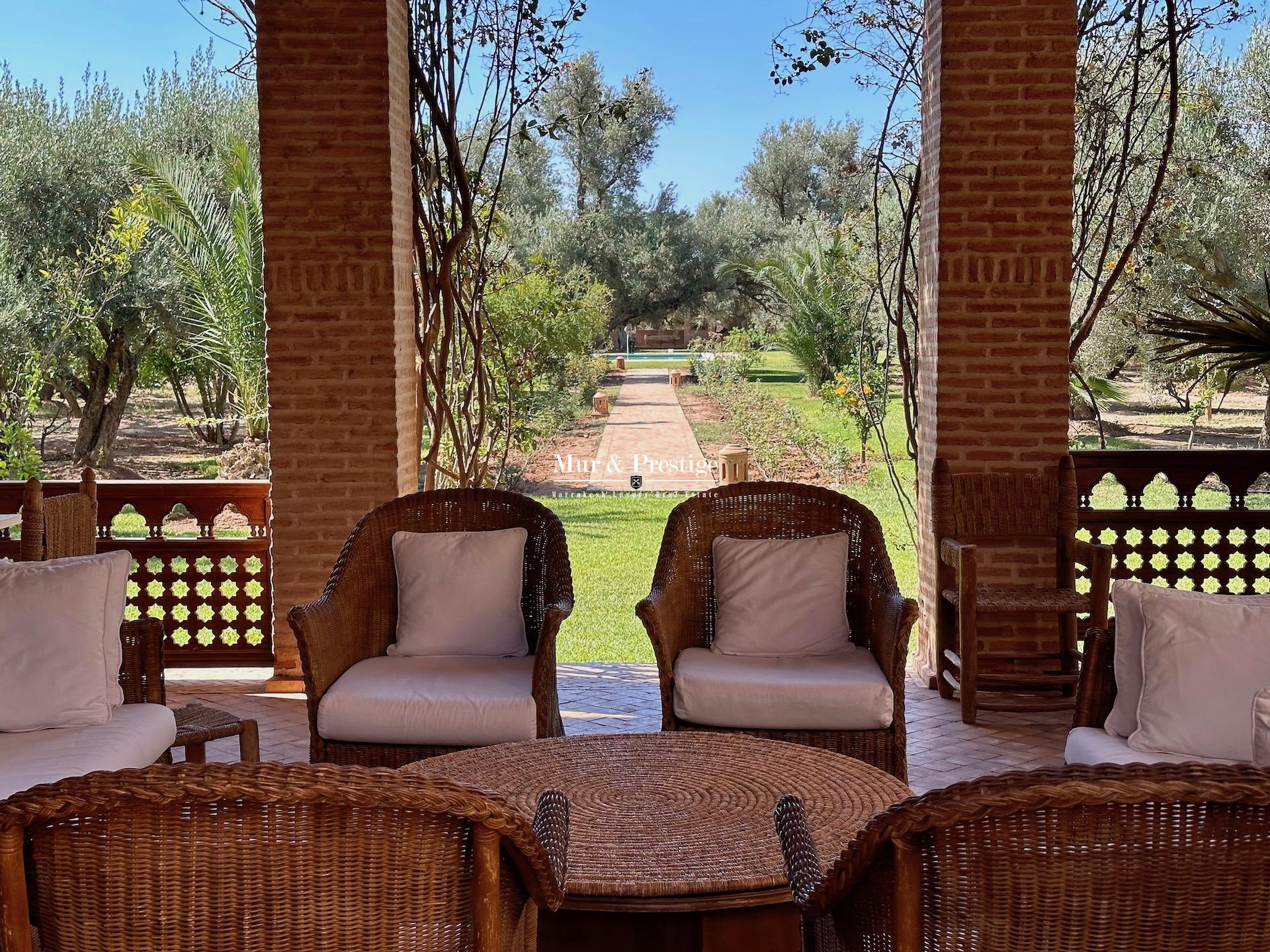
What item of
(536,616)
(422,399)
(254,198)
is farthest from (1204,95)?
(254,198)

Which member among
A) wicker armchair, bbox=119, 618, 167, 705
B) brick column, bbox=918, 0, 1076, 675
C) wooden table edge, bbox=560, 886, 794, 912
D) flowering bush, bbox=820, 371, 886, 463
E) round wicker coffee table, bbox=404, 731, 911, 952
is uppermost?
brick column, bbox=918, 0, 1076, 675

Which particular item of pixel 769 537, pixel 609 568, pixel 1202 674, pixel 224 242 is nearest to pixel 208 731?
pixel 769 537

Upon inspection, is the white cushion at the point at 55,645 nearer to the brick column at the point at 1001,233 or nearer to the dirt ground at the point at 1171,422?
the brick column at the point at 1001,233

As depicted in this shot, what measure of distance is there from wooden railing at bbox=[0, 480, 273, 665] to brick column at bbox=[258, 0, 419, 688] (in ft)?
1.33

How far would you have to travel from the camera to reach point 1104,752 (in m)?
2.98

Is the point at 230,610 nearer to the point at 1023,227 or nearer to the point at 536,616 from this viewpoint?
the point at 536,616

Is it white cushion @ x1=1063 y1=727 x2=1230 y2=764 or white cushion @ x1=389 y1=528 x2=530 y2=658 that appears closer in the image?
white cushion @ x1=1063 y1=727 x2=1230 y2=764

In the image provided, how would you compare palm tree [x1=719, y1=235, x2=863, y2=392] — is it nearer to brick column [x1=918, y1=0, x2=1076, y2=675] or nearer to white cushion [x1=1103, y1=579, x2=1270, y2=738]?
brick column [x1=918, y1=0, x2=1076, y2=675]

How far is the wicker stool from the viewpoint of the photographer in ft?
11.7

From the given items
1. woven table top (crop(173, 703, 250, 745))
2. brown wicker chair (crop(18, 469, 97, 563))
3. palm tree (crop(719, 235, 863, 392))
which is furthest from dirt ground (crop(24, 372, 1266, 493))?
woven table top (crop(173, 703, 250, 745))

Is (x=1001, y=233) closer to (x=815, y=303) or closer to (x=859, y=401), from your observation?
(x=859, y=401)

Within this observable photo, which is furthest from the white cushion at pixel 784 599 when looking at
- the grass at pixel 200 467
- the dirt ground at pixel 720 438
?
the grass at pixel 200 467

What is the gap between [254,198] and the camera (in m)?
9.41

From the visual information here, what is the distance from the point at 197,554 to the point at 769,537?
2892mm
